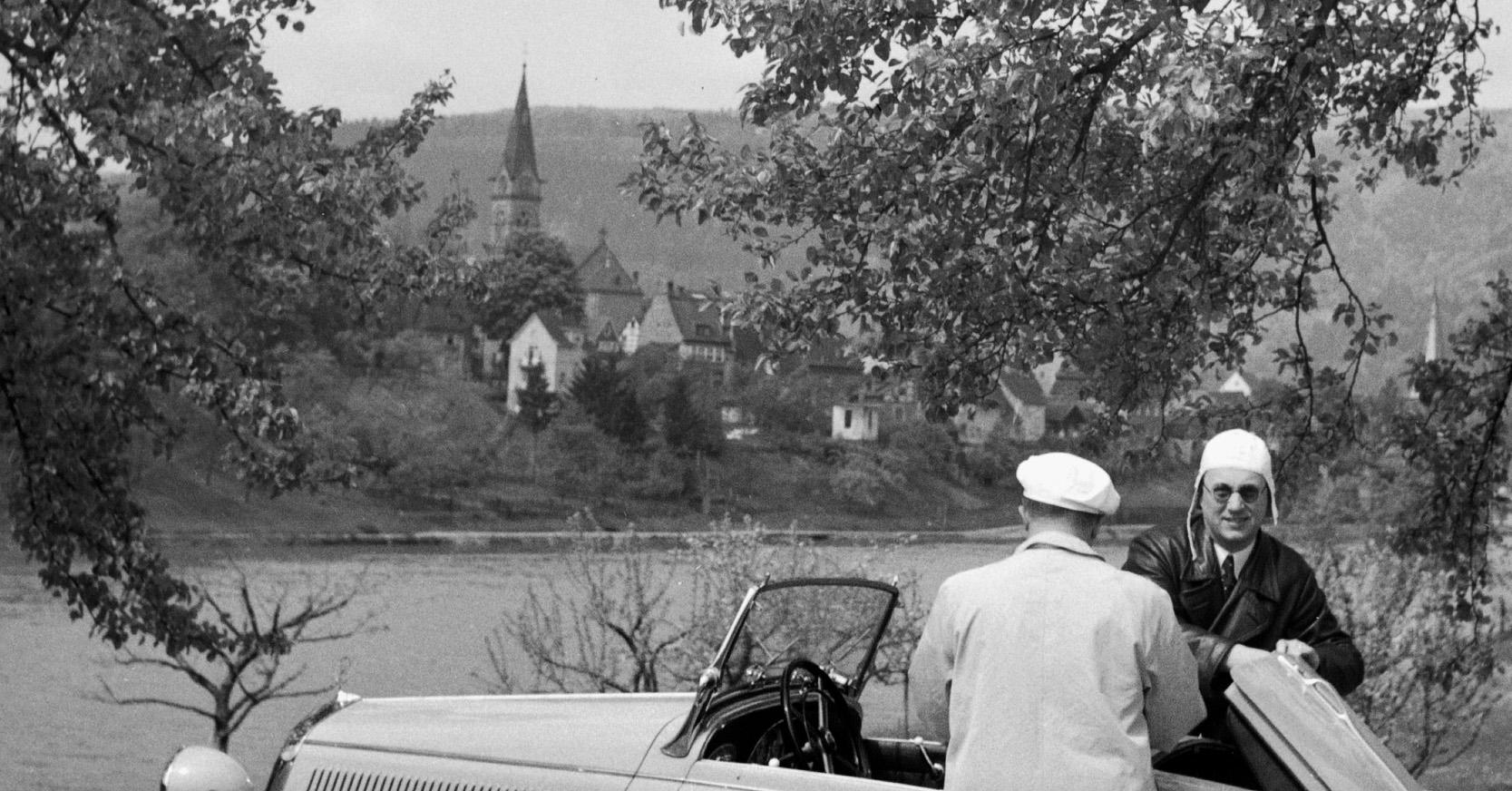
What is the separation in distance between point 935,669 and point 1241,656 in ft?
2.52

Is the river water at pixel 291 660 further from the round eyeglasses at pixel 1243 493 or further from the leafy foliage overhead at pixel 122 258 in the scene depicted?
the round eyeglasses at pixel 1243 493

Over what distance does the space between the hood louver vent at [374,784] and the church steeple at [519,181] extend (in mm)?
173875

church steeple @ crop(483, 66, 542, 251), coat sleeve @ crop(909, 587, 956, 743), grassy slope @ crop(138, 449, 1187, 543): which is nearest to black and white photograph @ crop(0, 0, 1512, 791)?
coat sleeve @ crop(909, 587, 956, 743)

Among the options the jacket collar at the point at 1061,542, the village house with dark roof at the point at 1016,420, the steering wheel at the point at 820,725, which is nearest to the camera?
the jacket collar at the point at 1061,542

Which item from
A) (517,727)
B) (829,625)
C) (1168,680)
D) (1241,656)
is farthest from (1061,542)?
(829,625)

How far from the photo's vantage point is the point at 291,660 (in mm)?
47625

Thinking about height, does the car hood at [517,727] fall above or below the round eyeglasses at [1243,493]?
below

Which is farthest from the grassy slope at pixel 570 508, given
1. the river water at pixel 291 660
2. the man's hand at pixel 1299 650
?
the man's hand at pixel 1299 650

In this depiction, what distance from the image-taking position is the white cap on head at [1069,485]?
4.30 meters

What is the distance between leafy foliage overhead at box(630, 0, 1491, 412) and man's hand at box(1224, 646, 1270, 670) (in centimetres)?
555

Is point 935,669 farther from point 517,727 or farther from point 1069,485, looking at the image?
point 517,727

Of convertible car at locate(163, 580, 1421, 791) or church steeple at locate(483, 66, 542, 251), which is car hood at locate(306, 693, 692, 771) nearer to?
convertible car at locate(163, 580, 1421, 791)

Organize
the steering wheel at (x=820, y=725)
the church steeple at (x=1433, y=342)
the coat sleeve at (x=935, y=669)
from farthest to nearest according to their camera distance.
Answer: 1. the church steeple at (x=1433, y=342)
2. the steering wheel at (x=820, y=725)
3. the coat sleeve at (x=935, y=669)

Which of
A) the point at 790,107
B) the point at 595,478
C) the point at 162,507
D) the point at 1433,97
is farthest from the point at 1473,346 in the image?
the point at 595,478
